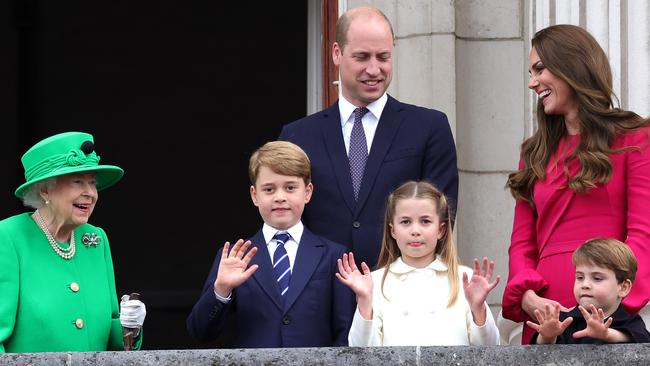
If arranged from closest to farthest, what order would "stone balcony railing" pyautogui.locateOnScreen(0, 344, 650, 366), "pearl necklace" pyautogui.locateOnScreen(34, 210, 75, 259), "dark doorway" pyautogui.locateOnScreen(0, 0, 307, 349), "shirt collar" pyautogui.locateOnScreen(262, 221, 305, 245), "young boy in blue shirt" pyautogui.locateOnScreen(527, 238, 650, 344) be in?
"stone balcony railing" pyautogui.locateOnScreen(0, 344, 650, 366)
"young boy in blue shirt" pyautogui.locateOnScreen(527, 238, 650, 344)
"pearl necklace" pyautogui.locateOnScreen(34, 210, 75, 259)
"shirt collar" pyautogui.locateOnScreen(262, 221, 305, 245)
"dark doorway" pyautogui.locateOnScreen(0, 0, 307, 349)

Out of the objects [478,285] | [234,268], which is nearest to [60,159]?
[234,268]

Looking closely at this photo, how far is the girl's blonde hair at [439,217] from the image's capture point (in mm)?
5145

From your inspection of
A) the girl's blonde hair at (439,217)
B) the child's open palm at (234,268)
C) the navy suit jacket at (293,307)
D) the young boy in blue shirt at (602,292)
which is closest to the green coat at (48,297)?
the navy suit jacket at (293,307)

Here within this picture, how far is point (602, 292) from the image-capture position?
4707 mm

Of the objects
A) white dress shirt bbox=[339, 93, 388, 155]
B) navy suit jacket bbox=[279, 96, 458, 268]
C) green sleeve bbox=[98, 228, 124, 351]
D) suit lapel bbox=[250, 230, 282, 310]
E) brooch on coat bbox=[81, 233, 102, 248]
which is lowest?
green sleeve bbox=[98, 228, 124, 351]

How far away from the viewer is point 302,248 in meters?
5.31

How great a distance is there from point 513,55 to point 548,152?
2396 millimetres

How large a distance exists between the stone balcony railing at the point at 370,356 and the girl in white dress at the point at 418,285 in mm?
344

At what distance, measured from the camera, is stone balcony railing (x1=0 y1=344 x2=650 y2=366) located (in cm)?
451

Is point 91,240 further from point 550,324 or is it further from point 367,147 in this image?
point 550,324

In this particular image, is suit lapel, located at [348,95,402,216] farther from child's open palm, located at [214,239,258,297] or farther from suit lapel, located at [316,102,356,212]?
child's open palm, located at [214,239,258,297]

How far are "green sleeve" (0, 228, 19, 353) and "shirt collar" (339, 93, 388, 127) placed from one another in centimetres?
137

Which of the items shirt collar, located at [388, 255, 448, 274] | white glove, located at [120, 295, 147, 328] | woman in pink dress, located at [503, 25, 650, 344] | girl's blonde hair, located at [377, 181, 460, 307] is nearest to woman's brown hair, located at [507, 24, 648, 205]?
woman in pink dress, located at [503, 25, 650, 344]

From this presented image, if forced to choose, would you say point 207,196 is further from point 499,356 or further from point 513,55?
point 499,356
